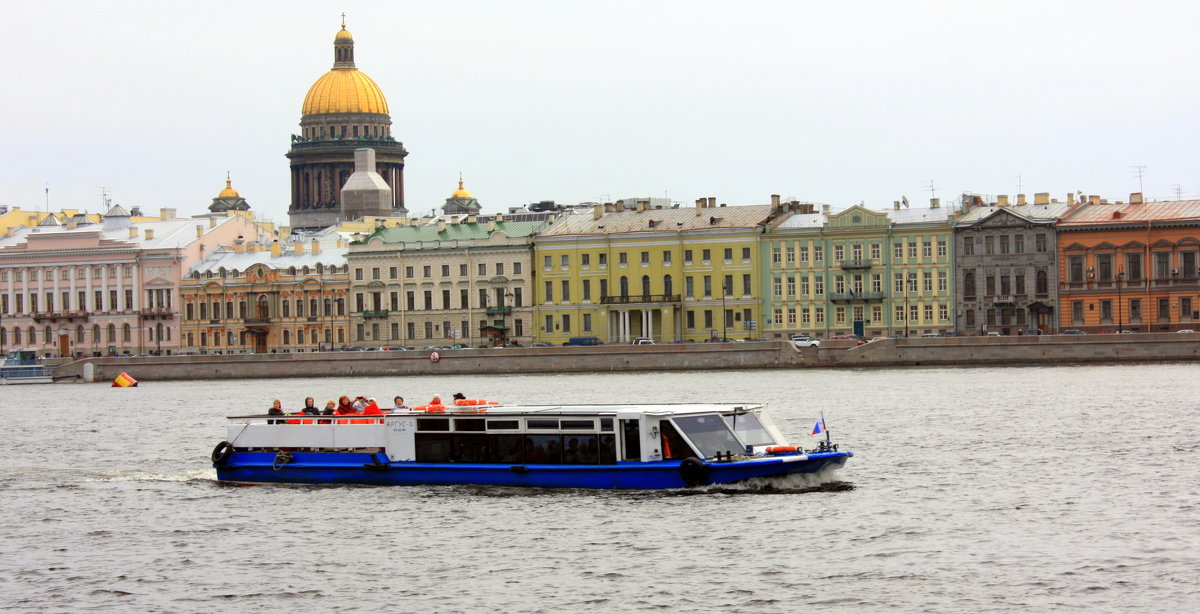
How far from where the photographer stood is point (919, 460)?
31.0 m

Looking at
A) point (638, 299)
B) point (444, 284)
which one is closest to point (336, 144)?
point (444, 284)

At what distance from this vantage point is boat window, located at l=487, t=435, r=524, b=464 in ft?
87.8

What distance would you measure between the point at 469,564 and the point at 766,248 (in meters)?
51.4

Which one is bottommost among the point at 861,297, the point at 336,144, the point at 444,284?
the point at 861,297

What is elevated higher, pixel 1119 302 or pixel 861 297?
pixel 861 297

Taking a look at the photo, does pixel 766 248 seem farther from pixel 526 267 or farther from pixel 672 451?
pixel 672 451

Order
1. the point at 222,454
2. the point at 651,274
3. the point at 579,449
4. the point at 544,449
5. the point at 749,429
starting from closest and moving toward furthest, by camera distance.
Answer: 1. the point at 749,429
2. the point at 579,449
3. the point at 544,449
4. the point at 222,454
5. the point at 651,274

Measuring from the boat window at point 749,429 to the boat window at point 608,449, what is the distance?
1516mm

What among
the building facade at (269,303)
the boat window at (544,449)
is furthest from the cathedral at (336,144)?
the boat window at (544,449)

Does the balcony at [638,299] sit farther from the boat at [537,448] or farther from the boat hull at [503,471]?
the boat at [537,448]

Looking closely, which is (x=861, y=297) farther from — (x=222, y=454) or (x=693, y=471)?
(x=693, y=471)

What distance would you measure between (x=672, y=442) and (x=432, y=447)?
12.3 feet

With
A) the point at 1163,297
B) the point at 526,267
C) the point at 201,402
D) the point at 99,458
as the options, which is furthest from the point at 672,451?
the point at 526,267

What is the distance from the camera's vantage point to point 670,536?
22891mm
